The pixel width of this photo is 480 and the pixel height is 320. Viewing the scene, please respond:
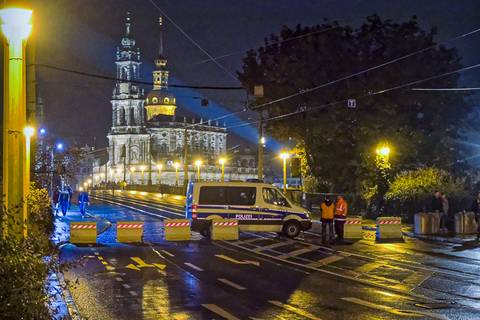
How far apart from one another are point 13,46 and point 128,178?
15004 centimetres

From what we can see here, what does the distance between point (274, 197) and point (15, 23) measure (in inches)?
773

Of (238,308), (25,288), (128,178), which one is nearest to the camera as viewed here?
(25,288)

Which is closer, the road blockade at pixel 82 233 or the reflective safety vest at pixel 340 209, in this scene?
the road blockade at pixel 82 233

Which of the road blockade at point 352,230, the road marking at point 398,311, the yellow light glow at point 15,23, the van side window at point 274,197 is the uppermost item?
the yellow light glow at point 15,23

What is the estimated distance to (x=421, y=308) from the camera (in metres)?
13.3

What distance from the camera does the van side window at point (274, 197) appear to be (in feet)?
95.7

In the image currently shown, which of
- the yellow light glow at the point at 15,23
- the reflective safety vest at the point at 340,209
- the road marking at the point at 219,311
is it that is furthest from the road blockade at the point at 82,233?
the yellow light glow at the point at 15,23

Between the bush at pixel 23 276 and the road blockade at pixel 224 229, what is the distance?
1955cm

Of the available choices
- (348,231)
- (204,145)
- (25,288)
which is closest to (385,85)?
(348,231)

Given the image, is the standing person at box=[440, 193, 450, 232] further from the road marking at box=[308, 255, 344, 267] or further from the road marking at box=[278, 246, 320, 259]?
the road marking at box=[308, 255, 344, 267]

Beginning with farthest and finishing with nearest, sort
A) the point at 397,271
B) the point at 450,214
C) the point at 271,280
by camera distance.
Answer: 1. the point at 450,214
2. the point at 397,271
3. the point at 271,280

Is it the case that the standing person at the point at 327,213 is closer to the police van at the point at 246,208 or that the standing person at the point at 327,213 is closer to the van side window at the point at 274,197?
the police van at the point at 246,208

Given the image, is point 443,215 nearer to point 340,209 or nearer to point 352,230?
point 352,230

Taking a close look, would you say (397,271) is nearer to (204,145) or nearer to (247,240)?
(247,240)
